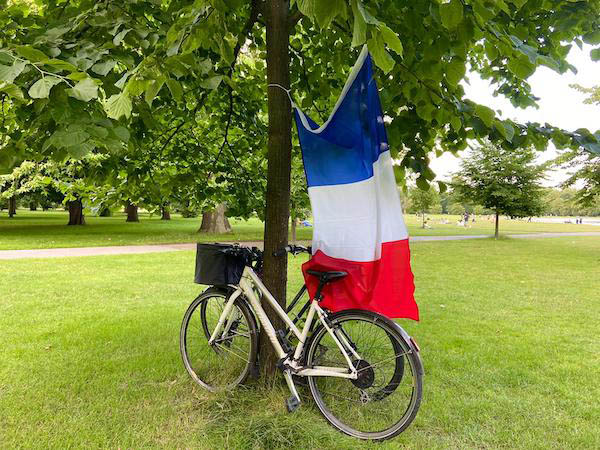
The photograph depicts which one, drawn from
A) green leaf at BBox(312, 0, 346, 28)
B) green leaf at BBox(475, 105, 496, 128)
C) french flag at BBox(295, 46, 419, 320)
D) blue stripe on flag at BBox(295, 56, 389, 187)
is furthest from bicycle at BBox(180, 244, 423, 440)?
green leaf at BBox(312, 0, 346, 28)

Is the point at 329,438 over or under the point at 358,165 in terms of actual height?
under

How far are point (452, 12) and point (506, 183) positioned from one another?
23.1 metres

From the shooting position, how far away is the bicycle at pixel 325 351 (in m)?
2.71

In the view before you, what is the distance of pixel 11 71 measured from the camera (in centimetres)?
162

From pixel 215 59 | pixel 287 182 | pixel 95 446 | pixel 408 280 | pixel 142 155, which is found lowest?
pixel 95 446

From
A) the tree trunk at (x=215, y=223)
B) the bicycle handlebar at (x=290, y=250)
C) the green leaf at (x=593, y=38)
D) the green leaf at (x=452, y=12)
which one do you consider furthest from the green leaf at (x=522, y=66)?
the tree trunk at (x=215, y=223)

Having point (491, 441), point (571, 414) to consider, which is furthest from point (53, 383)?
point (571, 414)

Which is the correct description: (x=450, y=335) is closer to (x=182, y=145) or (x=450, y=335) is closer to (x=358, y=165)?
(x=358, y=165)

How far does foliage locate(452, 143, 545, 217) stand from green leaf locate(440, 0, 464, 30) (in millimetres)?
22030

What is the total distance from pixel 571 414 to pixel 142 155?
4440 mm

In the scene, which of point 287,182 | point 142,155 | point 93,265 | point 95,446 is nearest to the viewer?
point 95,446

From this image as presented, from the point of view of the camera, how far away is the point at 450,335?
500 cm

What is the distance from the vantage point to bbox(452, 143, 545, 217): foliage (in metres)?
22.1

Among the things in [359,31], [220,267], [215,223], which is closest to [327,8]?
[359,31]
